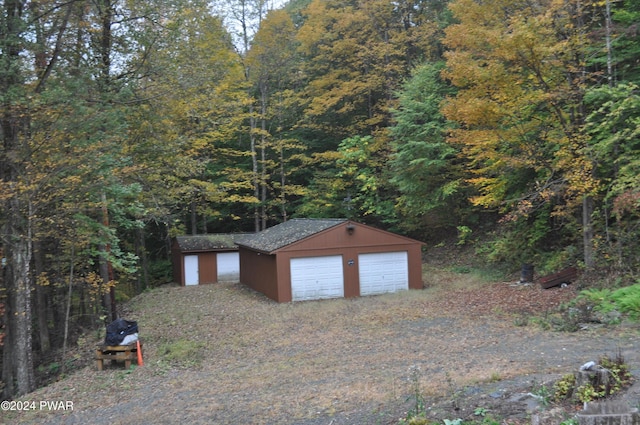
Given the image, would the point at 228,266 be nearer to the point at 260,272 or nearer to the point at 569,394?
the point at 260,272

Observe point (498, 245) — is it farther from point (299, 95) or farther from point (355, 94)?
point (299, 95)

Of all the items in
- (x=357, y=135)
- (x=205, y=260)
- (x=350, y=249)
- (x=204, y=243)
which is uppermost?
(x=357, y=135)

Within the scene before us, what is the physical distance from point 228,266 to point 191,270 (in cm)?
207

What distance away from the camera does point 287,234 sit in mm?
20172

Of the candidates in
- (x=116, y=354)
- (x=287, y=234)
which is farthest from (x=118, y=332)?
(x=287, y=234)

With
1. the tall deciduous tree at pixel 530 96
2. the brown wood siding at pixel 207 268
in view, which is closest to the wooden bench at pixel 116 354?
the tall deciduous tree at pixel 530 96

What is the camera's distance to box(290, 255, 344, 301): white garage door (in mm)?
18328

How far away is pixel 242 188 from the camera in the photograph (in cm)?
3039

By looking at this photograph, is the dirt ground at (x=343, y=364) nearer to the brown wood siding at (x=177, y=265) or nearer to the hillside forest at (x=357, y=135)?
the hillside forest at (x=357, y=135)

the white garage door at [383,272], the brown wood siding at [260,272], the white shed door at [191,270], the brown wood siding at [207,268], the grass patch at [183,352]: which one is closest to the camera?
the grass patch at [183,352]

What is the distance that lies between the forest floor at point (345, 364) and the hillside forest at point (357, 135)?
8.36 ft

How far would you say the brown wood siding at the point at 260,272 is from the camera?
1858 cm

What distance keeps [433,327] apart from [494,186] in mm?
7560

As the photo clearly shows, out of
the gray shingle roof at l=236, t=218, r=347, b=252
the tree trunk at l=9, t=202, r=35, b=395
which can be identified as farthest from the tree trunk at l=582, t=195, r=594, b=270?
the tree trunk at l=9, t=202, r=35, b=395
